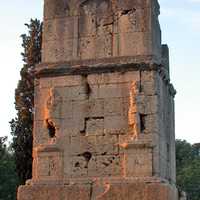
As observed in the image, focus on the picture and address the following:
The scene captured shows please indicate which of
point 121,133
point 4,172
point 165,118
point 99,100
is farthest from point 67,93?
point 4,172

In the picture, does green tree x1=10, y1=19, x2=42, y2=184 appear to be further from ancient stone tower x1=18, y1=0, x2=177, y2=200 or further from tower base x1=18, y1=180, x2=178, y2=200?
tower base x1=18, y1=180, x2=178, y2=200

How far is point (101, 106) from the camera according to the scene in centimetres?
923

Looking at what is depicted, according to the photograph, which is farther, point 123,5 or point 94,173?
point 123,5

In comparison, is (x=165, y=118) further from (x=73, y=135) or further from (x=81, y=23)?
(x=81, y=23)

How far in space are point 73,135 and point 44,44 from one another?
6.32ft

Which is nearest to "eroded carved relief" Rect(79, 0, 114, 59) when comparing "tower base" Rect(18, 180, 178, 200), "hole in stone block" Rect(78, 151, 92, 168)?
"hole in stone block" Rect(78, 151, 92, 168)

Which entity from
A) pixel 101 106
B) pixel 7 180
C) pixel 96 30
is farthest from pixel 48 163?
pixel 7 180

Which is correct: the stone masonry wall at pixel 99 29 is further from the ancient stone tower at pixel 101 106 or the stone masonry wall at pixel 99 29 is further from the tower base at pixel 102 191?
the tower base at pixel 102 191

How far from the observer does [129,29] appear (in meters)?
9.41

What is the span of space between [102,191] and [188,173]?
33.8 meters

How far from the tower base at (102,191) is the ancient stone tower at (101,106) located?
0.02 meters

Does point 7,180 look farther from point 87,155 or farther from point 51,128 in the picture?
point 87,155

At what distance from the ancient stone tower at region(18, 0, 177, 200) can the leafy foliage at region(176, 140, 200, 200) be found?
31534 millimetres

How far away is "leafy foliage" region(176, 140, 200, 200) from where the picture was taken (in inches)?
1591
